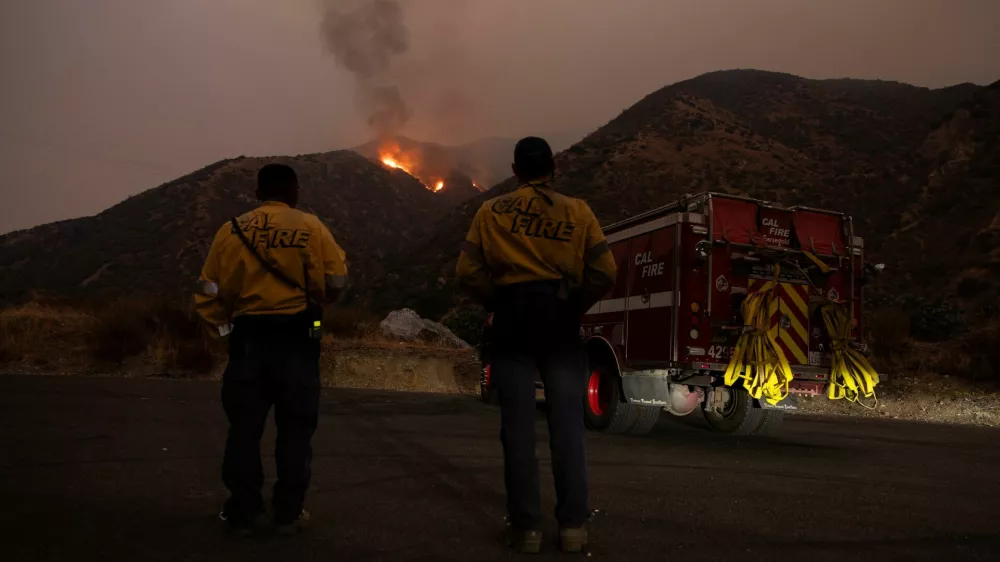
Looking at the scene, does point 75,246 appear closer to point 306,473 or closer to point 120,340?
point 120,340

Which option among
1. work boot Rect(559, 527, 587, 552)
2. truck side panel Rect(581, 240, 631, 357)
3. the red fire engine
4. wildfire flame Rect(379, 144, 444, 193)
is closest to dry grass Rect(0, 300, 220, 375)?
truck side panel Rect(581, 240, 631, 357)

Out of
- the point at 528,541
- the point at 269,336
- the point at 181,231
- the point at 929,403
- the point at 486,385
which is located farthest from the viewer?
the point at 181,231

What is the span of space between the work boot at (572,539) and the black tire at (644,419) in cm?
587

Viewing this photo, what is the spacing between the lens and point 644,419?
931cm

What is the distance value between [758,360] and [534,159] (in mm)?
5589

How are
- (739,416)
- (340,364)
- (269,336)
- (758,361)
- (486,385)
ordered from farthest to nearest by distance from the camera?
(340,364) < (486,385) < (739,416) < (758,361) < (269,336)

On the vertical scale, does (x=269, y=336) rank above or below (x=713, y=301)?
below

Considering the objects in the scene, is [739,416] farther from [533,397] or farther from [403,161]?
[403,161]

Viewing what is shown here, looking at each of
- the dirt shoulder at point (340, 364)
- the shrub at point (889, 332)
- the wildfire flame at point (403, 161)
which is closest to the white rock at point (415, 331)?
the dirt shoulder at point (340, 364)

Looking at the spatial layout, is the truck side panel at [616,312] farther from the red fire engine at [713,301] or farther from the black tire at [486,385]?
the black tire at [486,385]

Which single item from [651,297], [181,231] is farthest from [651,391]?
[181,231]

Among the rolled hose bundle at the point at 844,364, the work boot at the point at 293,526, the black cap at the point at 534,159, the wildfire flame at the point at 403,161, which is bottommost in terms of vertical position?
the work boot at the point at 293,526

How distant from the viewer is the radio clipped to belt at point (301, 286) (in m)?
3.79

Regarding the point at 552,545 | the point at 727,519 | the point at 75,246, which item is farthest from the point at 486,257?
the point at 75,246
